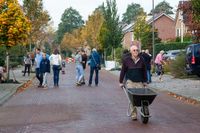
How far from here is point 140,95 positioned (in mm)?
12453

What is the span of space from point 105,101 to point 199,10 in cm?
436

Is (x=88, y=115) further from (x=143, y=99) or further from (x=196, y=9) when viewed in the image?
(x=196, y=9)

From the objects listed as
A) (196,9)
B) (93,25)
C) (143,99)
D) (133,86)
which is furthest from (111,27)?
(143,99)

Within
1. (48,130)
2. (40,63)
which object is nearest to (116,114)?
(48,130)

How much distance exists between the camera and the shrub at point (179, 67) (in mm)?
31367

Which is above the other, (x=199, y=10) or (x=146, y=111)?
(x=199, y=10)

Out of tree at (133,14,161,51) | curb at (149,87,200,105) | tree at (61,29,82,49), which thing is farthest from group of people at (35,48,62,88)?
tree at (61,29,82,49)

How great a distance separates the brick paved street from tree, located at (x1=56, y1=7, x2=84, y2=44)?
128 m

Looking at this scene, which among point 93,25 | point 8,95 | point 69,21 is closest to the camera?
point 8,95

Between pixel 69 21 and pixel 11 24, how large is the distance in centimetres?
12633

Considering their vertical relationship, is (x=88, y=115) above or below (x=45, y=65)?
below

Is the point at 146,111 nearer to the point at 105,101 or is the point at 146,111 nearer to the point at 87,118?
the point at 87,118

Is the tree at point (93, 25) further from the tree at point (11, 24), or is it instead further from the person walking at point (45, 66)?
the tree at point (11, 24)

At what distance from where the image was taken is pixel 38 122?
13250 millimetres
